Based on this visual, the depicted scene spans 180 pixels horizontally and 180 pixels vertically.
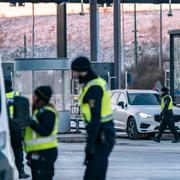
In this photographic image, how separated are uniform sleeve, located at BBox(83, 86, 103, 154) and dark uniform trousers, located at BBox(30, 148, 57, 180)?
63 centimetres

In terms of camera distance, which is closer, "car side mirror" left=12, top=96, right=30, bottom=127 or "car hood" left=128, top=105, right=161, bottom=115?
"car side mirror" left=12, top=96, right=30, bottom=127

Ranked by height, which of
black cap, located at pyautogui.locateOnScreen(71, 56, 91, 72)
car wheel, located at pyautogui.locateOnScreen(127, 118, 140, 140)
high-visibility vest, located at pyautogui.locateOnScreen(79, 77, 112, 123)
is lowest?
car wheel, located at pyautogui.locateOnScreen(127, 118, 140, 140)

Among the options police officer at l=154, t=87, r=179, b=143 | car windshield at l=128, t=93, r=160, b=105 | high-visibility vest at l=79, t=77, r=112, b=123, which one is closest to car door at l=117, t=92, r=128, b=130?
car windshield at l=128, t=93, r=160, b=105

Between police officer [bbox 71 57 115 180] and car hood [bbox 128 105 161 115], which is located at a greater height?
police officer [bbox 71 57 115 180]

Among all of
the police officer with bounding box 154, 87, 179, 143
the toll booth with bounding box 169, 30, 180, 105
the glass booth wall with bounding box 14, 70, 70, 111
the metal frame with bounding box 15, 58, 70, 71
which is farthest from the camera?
the toll booth with bounding box 169, 30, 180, 105

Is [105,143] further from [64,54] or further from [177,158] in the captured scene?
[64,54]

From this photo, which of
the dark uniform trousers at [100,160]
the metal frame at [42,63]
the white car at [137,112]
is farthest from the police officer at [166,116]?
the dark uniform trousers at [100,160]

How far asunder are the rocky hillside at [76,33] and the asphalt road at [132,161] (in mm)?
133266

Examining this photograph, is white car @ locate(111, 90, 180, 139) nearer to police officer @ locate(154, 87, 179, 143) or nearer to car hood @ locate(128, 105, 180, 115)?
car hood @ locate(128, 105, 180, 115)

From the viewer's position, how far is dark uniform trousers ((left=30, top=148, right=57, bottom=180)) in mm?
11211

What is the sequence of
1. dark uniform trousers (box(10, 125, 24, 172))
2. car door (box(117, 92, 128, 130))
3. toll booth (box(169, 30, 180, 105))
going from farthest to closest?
toll booth (box(169, 30, 180, 105)) < car door (box(117, 92, 128, 130)) < dark uniform trousers (box(10, 125, 24, 172))

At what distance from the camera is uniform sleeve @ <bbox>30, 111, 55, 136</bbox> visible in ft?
36.4

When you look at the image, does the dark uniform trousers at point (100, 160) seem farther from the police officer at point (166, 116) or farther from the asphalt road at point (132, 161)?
the police officer at point (166, 116)

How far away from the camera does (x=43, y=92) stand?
11234 millimetres
